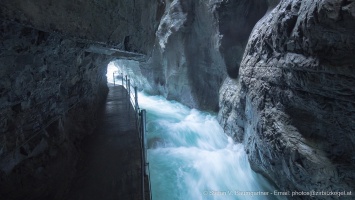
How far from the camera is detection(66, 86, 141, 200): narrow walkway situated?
3.21m

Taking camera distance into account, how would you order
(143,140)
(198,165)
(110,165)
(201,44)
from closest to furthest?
1. (110,165)
2. (143,140)
3. (198,165)
4. (201,44)

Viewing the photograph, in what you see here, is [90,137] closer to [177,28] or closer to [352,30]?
[352,30]

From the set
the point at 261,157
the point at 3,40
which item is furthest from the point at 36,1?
the point at 261,157

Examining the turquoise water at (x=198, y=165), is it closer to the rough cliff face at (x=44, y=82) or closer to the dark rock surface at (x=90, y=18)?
the rough cliff face at (x=44, y=82)

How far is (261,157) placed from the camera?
5656 millimetres

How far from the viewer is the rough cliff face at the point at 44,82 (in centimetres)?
A: 196

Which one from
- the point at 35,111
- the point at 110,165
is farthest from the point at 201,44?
the point at 35,111

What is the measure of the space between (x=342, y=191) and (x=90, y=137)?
5.58 m

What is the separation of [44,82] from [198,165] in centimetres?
623

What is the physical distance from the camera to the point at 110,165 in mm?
3889

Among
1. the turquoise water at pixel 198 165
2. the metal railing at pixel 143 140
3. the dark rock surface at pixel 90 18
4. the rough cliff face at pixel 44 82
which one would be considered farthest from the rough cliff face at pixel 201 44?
the rough cliff face at pixel 44 82

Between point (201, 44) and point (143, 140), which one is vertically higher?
point (201, 44)

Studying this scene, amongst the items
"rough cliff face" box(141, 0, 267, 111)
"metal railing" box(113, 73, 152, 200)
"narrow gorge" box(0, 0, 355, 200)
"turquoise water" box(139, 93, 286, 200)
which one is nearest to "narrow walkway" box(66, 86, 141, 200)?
"metal railing" box(113, 73, 152, 200)

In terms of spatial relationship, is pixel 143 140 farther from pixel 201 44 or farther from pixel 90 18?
pixel 201 44
